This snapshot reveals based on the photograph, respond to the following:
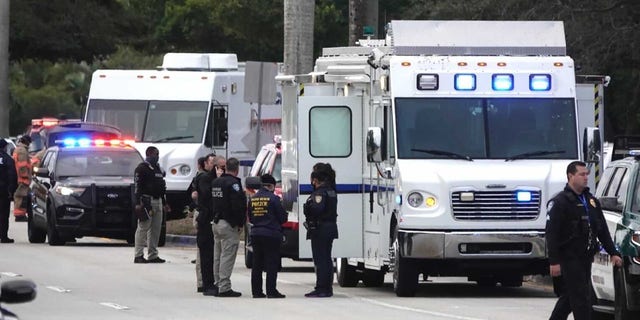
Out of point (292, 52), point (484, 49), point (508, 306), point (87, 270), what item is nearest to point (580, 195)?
point (508, 306)

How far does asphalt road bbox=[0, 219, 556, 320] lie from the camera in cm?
1666

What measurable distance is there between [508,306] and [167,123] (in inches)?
648

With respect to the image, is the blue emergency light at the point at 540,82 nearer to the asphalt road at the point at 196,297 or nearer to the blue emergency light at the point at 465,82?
the blue emergency light at the point at 465,82

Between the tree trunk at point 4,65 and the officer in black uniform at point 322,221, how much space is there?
26.3 m

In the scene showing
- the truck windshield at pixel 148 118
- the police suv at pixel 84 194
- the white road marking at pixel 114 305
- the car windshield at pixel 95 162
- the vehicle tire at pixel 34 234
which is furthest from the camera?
the truck windshield at pixel 148 118

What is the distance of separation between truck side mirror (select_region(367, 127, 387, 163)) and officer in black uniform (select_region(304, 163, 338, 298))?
51 centimetres

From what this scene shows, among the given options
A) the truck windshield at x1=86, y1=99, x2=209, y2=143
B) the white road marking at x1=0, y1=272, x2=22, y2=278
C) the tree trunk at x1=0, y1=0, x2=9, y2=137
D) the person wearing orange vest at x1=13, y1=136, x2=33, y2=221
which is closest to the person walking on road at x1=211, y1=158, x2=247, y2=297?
the white road marking at x1=0, y1=272, x2=22, y2=278

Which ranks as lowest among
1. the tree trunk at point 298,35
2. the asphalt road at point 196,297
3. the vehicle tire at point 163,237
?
the asphalt road at point 196,297

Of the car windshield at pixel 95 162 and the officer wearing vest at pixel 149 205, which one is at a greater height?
the car windshield at pixel 95 162

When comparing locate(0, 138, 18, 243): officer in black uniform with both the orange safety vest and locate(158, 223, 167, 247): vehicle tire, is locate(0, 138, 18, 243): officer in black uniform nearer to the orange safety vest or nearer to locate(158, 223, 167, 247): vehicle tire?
locate(158, 223, 167, 247): vehicle tire

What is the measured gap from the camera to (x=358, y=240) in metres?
19.9

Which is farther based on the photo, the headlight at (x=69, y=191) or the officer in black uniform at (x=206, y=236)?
the headlight at (x=69, y=191)

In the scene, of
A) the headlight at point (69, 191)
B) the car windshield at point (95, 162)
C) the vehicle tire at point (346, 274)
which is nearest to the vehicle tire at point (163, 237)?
the car windshield at point (95, 162)

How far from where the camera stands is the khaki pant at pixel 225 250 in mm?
18891
